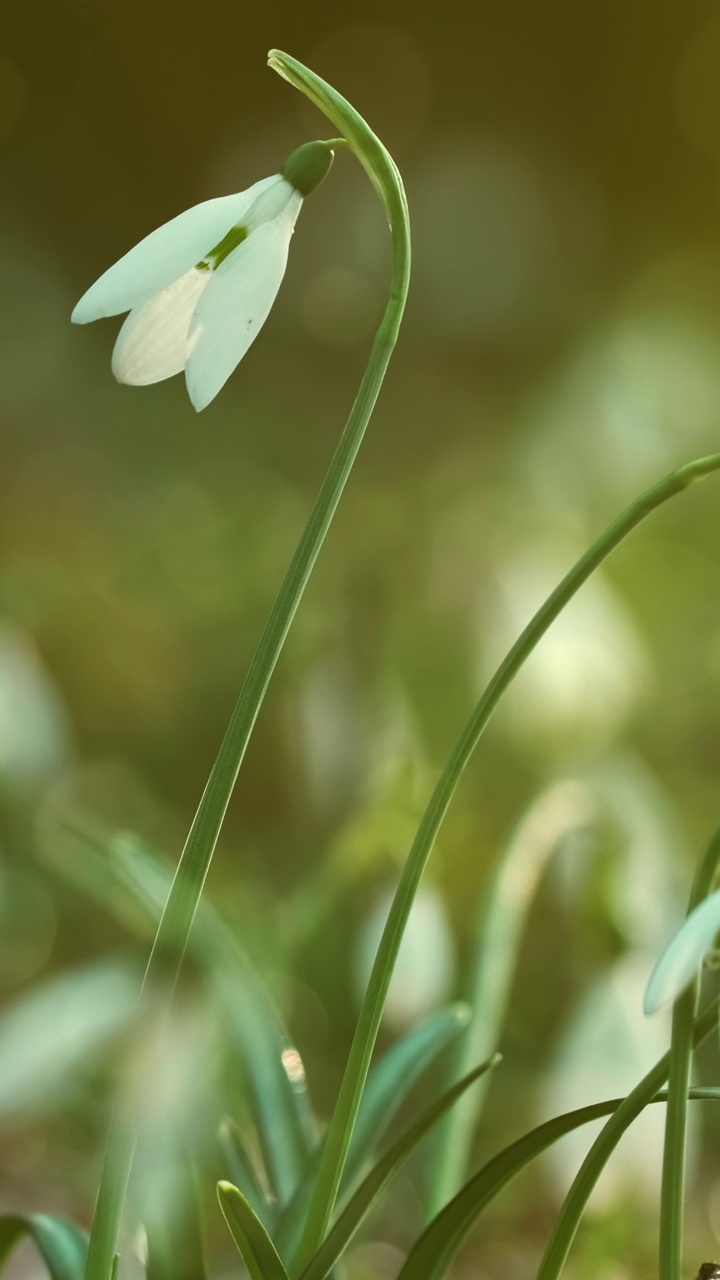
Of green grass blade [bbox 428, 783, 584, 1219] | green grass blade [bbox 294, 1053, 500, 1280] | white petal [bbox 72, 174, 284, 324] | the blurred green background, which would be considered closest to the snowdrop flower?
white petal [bbox 72, 174, 284, 324]

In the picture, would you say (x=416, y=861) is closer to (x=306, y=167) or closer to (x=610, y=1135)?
(x=610, y=1135)

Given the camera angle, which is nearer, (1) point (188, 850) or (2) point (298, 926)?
(1) point (188, 850)

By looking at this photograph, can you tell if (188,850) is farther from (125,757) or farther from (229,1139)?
(125,757)

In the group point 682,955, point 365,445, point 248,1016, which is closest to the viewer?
point 682,955

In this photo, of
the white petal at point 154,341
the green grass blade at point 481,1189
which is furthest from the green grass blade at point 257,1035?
the white petal at point 154,341

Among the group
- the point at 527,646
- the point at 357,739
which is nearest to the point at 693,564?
the point at 357,739

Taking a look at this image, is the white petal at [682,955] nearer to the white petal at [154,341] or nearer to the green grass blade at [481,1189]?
the green grass blade at [481,1189]

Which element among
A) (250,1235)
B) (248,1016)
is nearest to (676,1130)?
(250,1235)
